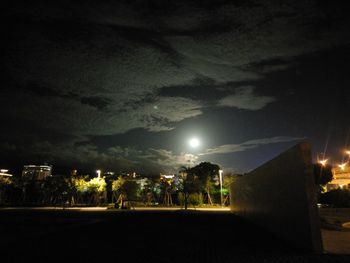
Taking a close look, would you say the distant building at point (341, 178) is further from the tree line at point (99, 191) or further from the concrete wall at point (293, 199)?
the concrete wall at point (293, 199)

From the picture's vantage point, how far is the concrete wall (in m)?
7.18

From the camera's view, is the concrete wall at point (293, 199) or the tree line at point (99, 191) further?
the tree line at point (99, 191)

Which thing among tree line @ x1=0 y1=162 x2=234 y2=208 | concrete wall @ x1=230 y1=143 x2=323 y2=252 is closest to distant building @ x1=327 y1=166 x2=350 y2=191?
tree line @ x1=0 y1=162 x2=234 y2=208

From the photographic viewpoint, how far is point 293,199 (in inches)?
320

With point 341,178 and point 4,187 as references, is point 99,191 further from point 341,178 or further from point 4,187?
point 341,178

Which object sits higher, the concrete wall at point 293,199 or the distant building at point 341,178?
the distant building at point 341,178

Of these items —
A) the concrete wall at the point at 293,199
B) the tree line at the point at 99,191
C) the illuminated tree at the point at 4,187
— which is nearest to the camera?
the concrete wall at the point at 293,199

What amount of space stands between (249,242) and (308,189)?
10.6 feet

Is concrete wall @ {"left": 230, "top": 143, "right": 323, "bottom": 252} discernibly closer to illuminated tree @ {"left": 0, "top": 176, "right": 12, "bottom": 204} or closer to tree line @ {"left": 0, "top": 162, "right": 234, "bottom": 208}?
tree line @ {"left": 0, "top": 162, "right": 234, "bottom": 208}

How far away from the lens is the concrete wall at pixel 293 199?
718 centimetres

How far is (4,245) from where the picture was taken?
365 inches

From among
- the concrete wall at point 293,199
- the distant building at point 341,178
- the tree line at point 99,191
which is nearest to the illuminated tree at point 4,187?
the tree line at point 99,191

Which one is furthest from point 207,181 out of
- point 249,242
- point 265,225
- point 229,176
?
point 249,242

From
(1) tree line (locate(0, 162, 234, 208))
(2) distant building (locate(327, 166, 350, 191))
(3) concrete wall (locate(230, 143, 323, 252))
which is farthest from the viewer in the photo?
(2) distant building (locate(327, 166, 350, 191))
